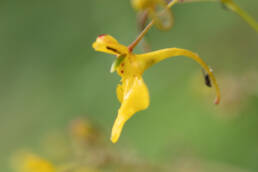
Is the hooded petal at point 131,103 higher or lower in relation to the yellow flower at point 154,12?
lower

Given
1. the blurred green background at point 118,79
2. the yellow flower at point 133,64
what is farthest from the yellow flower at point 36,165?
the yellow flower at point 133,64

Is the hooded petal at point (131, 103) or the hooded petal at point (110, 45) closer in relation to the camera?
the hooded petal at point (131, 103)

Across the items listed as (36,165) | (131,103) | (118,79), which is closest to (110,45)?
(131,103)

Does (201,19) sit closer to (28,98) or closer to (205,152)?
(205,152)

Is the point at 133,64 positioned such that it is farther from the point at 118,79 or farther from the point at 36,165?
the point at 118,79

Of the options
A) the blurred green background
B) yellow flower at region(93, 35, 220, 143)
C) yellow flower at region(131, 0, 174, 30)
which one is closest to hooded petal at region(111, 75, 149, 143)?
yellow flower at region(93, 35, 220, 143)

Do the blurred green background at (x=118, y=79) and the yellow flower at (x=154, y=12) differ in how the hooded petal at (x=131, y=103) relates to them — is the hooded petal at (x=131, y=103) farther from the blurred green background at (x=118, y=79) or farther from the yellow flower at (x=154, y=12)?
the blurred green background at (x=118, y=79)
